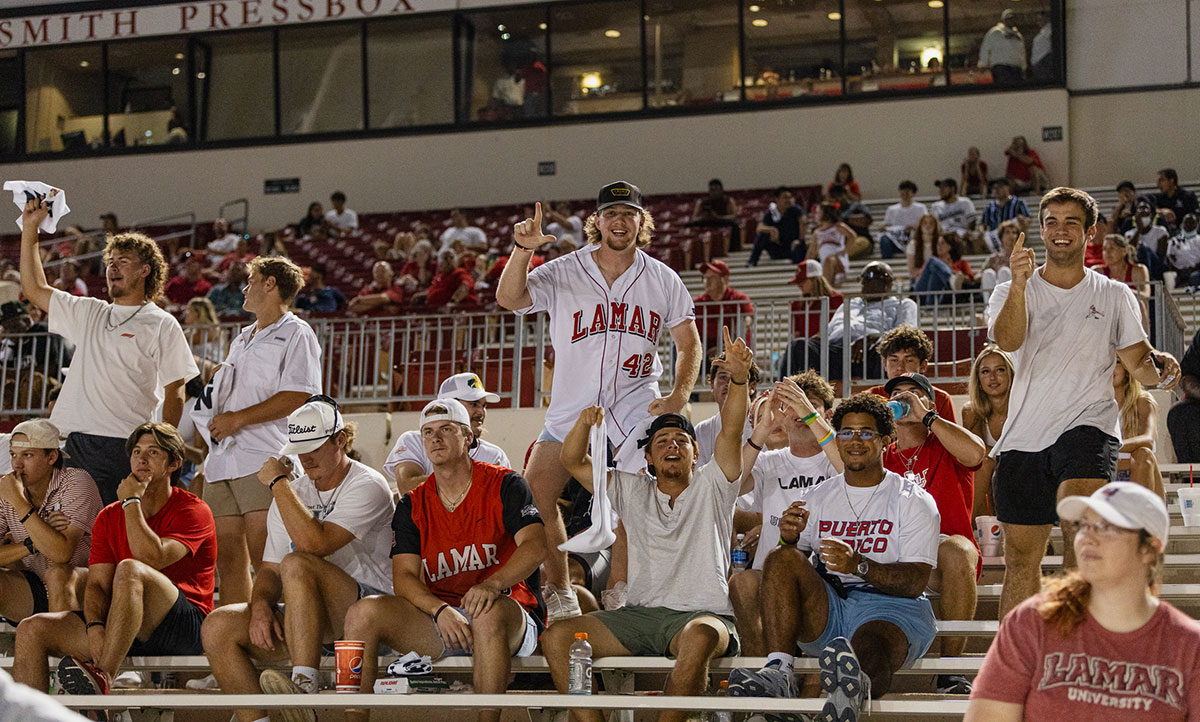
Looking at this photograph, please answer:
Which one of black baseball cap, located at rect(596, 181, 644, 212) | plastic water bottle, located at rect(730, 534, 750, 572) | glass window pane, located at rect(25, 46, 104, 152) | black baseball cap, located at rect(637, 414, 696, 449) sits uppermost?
glass window pane, located at rect(25, 46, 104, 152)

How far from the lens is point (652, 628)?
5.71m

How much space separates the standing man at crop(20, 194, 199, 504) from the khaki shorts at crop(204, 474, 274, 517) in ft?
1.36

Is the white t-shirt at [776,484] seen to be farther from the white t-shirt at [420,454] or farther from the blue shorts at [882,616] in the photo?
the white t-shirt at [420,454]

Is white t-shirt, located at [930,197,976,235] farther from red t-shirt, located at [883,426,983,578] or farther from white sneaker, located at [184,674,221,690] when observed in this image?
white sneaker, located at [184,674,221,690]

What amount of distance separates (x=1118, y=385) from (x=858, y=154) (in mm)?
11311

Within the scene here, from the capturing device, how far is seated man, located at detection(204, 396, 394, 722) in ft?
19.1

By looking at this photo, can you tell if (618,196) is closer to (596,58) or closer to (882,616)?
(882,616)

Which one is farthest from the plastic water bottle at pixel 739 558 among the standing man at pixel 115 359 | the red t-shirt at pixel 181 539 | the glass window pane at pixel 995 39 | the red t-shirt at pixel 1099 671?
the glass window pane at pixel 995 39

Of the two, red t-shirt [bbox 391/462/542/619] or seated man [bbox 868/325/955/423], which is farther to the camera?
seated man [bbox 868/325/955/423]

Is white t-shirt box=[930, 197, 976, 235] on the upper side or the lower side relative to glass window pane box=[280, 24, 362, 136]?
lower

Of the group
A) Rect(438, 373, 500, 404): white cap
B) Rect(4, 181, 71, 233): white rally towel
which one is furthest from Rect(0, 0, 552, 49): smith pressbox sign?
Rect(4, 181, 71, 233): white rally towel

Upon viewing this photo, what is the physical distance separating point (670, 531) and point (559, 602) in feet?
2.04

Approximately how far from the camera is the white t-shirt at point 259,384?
22.4 ft

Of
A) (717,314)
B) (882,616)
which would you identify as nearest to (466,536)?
(882,616)
